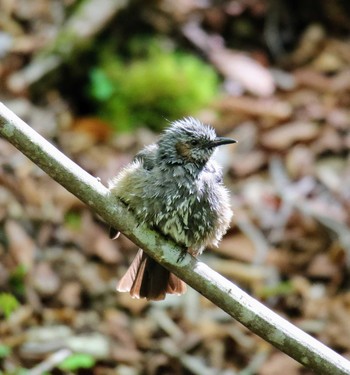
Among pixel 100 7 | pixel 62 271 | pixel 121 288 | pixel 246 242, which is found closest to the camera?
pixel 121 288

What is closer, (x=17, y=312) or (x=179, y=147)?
(x=179, y=147)

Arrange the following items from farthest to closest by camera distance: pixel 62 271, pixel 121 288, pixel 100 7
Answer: pixel 100 7 → pixel 62 271 → pixel 121 288

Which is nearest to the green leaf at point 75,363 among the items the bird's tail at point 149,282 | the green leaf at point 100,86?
the bird's tail at point 149,282

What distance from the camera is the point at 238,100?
7.29 metres

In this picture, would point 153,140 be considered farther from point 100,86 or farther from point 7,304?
point 7,304

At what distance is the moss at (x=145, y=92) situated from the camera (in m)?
7.01

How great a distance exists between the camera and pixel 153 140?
6773 mm

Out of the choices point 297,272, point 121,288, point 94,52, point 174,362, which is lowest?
point 121,288

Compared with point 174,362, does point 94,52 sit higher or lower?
higher

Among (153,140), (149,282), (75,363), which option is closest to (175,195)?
(149,282)

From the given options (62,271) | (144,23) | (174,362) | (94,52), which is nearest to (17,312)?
(62,271)

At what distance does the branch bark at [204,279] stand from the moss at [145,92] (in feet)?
11.7

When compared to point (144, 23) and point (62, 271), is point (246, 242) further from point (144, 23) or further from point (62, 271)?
point (144, 23)

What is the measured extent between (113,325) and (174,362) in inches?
21.0
